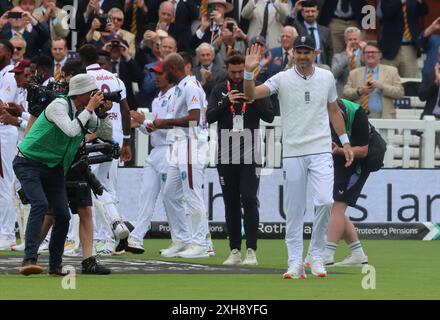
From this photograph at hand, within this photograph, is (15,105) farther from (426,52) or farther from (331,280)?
(426,52)

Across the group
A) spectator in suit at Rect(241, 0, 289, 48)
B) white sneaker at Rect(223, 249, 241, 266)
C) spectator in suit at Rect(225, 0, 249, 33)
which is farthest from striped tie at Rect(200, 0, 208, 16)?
white sneaker at Rect(223, 249, 241, 266)

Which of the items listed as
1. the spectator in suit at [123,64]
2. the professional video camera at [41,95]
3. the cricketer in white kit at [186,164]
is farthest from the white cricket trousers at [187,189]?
the spectator in suit at [123,64]

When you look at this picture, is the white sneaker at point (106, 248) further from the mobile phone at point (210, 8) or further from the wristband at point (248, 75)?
the mobile phone at point (210, 8)

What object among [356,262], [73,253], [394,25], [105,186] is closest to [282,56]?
[394,25]

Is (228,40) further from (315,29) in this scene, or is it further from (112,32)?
(112,32)

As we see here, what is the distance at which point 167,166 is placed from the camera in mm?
18719

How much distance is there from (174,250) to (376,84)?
6442 millimetres

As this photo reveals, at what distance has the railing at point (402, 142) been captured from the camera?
22.8m

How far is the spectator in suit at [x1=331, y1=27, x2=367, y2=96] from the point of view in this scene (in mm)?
24438

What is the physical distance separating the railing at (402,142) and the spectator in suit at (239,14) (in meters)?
2.99

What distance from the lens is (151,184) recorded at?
1902cm

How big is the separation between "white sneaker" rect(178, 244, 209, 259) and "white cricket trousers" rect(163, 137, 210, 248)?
0.07 metres

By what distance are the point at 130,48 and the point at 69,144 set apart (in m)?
10.4
